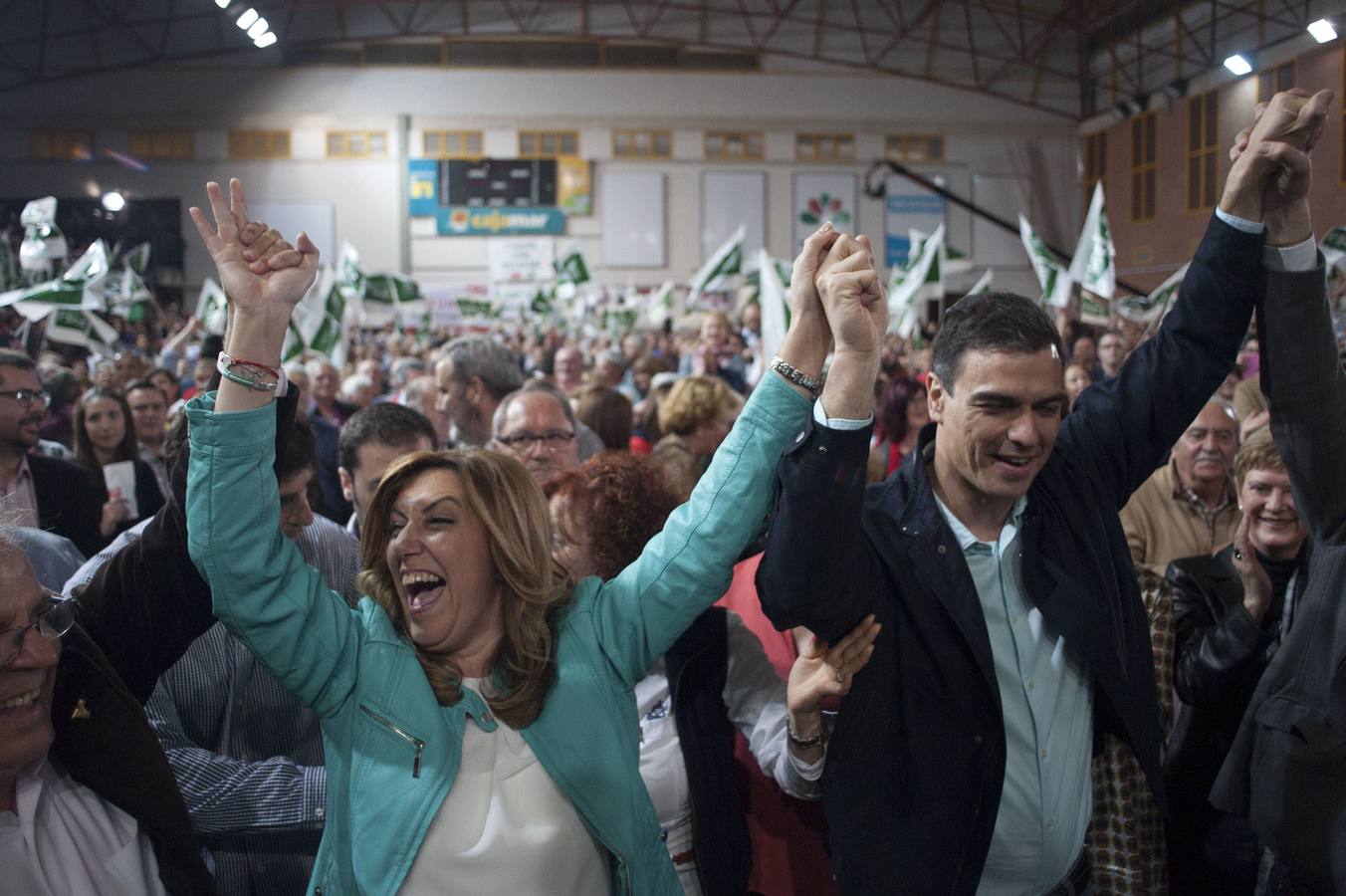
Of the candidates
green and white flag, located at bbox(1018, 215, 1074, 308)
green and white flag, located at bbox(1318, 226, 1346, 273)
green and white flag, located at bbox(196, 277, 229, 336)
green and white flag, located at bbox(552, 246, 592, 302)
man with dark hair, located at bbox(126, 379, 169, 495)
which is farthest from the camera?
green and white flag, located at bbox(552, 246, 592, 302)

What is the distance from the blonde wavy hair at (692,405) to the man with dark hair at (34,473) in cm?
217

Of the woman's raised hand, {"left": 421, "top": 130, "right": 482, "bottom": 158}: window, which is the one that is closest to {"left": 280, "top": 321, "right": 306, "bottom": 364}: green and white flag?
the woman's raised hand

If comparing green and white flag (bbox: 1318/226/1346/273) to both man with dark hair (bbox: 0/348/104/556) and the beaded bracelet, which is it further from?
man with dark hair (bbox: 0/348/104/556)

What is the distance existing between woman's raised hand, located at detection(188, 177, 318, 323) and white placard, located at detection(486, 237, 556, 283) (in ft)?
74.1

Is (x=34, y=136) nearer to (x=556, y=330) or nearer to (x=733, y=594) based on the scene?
(x=556, y=330)

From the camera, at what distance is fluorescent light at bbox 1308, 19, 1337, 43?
6.23 feet

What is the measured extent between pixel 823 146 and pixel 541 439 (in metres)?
22.3

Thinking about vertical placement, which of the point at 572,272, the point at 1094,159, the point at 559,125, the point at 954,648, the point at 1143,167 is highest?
the point at 559,125

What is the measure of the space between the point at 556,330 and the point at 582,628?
14101mm

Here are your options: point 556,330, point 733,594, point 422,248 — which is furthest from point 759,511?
point 422,248

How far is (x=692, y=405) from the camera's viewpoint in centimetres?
465

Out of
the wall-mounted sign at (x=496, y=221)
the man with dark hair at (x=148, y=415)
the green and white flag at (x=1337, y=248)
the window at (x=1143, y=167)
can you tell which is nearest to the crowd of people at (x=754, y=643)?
the man with dark hair at (x=148, y=415)

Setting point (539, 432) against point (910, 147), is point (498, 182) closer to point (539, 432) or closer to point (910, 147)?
point (910, 147)

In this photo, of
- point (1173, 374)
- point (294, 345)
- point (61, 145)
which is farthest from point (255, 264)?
point (61, 145)
